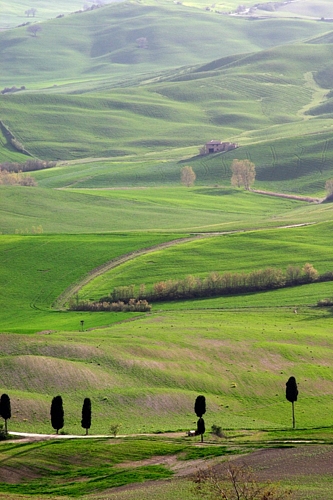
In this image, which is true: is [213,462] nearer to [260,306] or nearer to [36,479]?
[36,479]

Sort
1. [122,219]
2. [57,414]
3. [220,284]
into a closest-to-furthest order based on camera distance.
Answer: [57,414] < [220,284] < [122,219]

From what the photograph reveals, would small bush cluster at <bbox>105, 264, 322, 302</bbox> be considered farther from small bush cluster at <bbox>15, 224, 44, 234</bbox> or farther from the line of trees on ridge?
small bush cluster at <bbox>15, 224, 44, 234</bbox>

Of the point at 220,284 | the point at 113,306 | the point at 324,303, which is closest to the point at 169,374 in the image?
the point at 113,306

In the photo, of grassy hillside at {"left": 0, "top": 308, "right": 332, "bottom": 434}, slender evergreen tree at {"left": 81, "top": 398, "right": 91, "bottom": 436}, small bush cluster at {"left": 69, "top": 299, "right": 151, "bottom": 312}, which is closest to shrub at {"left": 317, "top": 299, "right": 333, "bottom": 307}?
grassy hillside at {"left": 0, "top": 308, "right": 332, "bottom": 434}

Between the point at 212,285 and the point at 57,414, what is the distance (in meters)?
67.8

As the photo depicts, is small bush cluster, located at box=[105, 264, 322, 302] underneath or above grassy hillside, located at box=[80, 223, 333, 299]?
underneath

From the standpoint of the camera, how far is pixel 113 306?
424 feet

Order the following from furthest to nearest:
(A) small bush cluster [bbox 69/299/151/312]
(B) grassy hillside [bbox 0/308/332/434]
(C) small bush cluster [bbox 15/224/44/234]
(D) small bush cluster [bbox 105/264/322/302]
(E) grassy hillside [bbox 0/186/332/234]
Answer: (E) grassy hillside [bbox 0/186/332/234] → (C) small bush cluster [bbox 15/224/44/234] → (D) small bush cluster [bbox 105/264/322/302] → (A) small bush cluster [bbox 69/299/151/312] → (B) grassy hillside [bbox 0/308/332/434]

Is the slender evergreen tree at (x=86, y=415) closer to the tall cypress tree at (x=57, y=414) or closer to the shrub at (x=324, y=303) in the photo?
the tall cypress tree at (x=57, y=414)

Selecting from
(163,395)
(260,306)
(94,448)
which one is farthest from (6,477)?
(260,306)

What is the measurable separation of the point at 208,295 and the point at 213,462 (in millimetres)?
73625

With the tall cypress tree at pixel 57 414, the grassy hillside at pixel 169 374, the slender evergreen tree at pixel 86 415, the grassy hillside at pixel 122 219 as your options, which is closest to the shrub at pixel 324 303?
the grassy hillside at pixel 169 374

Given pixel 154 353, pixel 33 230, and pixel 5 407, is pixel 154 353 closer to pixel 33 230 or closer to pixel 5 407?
pixel 5 407

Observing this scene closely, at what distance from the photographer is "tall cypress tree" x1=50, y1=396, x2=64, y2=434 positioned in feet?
237
